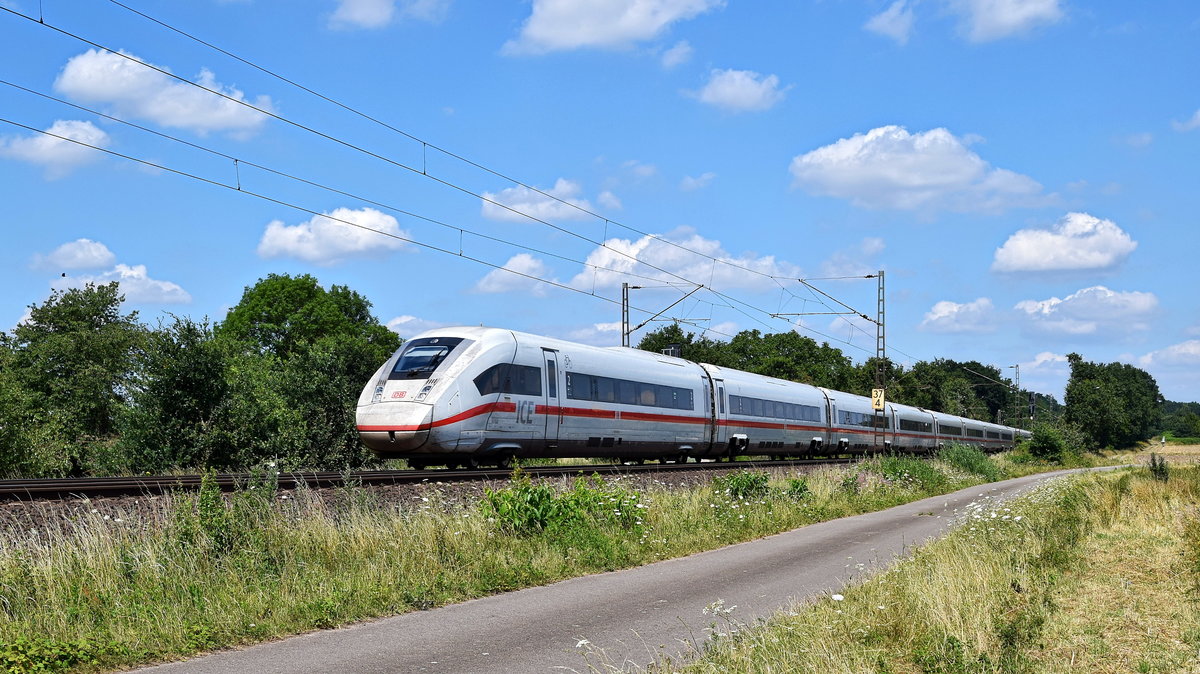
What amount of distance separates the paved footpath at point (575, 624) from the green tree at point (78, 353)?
162ft

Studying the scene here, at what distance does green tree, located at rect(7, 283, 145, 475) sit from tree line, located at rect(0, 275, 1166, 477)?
0.37ft

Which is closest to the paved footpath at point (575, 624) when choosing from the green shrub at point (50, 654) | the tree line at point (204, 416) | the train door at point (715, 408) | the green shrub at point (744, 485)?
the green shrub at point (50, 654)

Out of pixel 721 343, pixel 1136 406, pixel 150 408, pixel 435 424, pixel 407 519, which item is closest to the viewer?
pixel 407 519

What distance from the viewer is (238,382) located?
95.6 ft

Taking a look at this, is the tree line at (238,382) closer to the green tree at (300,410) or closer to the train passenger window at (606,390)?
the green tree at (300,410)

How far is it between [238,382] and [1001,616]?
24.7 m

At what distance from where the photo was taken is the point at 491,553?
39.2 ft

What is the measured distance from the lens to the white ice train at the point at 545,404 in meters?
20.2

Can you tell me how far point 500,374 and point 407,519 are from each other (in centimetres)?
827

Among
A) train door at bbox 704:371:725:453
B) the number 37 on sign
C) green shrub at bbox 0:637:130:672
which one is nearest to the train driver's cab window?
train door at bbox 704:371:725:453

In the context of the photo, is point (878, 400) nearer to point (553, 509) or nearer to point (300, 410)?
point (300, 410)

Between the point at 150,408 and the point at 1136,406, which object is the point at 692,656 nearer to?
the point at 150,408

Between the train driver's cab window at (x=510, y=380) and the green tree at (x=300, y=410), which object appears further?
the green tree at (x=300, y=410)

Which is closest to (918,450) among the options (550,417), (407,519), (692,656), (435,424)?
(550,417)
